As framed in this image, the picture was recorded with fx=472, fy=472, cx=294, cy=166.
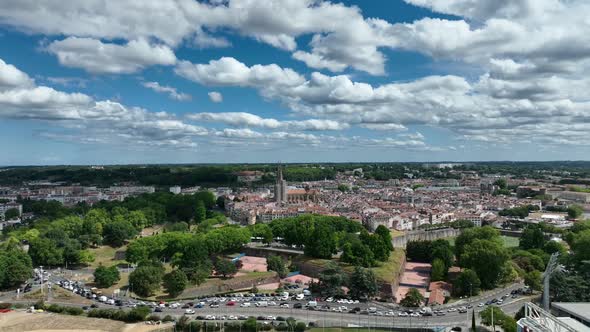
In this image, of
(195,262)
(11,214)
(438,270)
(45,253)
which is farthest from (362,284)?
(11,214)

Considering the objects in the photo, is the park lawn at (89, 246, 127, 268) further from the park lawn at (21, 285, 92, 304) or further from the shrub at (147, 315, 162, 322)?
the shrub at (147, 315, 162, 322)

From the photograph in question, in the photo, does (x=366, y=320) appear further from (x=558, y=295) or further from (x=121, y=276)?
(x=121, y=276)

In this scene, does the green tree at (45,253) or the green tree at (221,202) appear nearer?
the green tree at (45,253)

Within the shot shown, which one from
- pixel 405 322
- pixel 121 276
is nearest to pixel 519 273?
pixel 405 322

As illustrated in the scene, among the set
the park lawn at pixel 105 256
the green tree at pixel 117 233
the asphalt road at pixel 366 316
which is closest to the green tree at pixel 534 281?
the asphalt road at pixel 366 316

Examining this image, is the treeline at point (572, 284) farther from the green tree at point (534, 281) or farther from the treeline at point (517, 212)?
the treeline at point (517, 212)

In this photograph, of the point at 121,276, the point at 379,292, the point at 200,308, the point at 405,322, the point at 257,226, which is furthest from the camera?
the point at 257,226

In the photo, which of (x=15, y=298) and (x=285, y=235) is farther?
(x=285, y=235)
